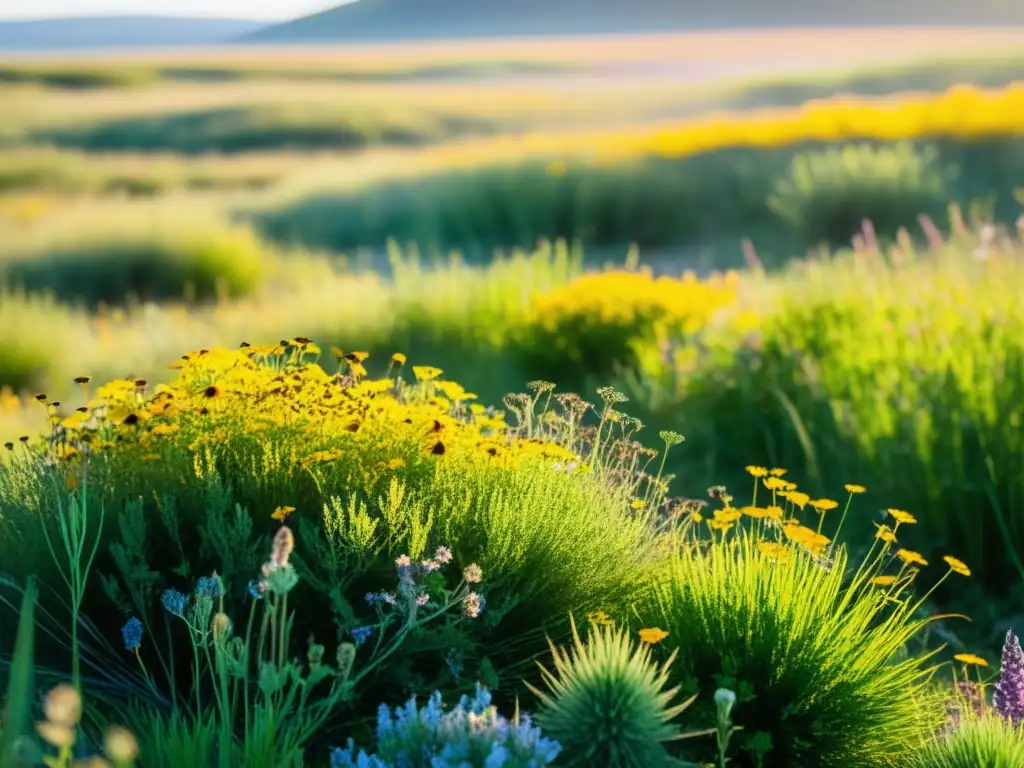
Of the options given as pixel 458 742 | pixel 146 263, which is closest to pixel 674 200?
pixel 146 263

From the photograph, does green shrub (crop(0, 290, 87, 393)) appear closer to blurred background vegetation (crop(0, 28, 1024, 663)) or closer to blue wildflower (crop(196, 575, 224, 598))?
blurred background vegetation (crop(0, 28, 1024, 663))

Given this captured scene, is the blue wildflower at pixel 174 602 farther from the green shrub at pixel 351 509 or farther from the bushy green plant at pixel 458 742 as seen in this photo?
the bushy green plant at pixel 458 742

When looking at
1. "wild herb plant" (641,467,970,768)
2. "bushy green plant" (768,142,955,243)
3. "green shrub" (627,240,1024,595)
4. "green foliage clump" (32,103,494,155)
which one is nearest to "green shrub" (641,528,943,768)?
"wild herb plant" (641,467,970,768)

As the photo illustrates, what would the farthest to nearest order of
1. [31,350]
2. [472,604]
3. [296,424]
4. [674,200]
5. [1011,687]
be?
[674,200] < [31,350] < [296,424] < [1011,687] < [472,604]

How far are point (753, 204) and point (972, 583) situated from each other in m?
9.31

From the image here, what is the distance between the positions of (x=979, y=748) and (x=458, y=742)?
1.26m

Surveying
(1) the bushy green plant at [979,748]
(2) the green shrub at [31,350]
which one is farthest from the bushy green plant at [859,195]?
(1) the bushy green plant at [979,748]

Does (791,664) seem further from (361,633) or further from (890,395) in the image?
(890,395)

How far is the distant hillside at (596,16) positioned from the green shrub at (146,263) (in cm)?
11451

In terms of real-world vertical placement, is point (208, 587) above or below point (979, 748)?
above

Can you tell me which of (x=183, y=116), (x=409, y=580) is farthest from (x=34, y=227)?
(x=183, y=116)

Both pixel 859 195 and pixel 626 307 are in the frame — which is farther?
pixel 859 195

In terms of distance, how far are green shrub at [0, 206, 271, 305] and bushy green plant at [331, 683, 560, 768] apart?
32.1 ft

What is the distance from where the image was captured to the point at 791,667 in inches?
118
